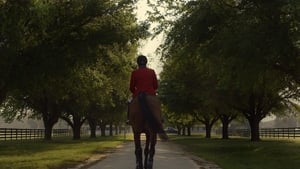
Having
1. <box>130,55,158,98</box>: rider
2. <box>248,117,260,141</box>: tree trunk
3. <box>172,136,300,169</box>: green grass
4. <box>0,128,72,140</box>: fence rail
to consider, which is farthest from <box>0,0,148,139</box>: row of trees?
<box>0,128,72,140</box>: fence rail

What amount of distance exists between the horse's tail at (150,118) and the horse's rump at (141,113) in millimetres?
19

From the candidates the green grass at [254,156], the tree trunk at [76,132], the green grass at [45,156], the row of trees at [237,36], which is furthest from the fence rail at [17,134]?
the row of trees at [237,36]

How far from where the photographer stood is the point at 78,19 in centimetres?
2083

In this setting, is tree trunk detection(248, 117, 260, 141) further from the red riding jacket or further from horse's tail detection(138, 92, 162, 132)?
horse's tail detection(138, 92, 162, 132)

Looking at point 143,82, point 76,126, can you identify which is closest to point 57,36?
point 143,82

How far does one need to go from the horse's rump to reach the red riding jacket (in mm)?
193

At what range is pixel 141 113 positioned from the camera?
9.70m

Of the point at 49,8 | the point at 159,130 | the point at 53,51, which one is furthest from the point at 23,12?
the point at 159,130

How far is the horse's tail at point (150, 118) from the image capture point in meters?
9.39

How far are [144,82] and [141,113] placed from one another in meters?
0.59

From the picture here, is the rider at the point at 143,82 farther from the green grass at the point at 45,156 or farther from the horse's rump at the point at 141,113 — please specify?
the green grass at the point at 45,156

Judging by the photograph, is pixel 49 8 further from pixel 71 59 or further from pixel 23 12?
pixel 71 59

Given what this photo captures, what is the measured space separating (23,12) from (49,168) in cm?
494

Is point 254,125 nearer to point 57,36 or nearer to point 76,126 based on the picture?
point 76,126
